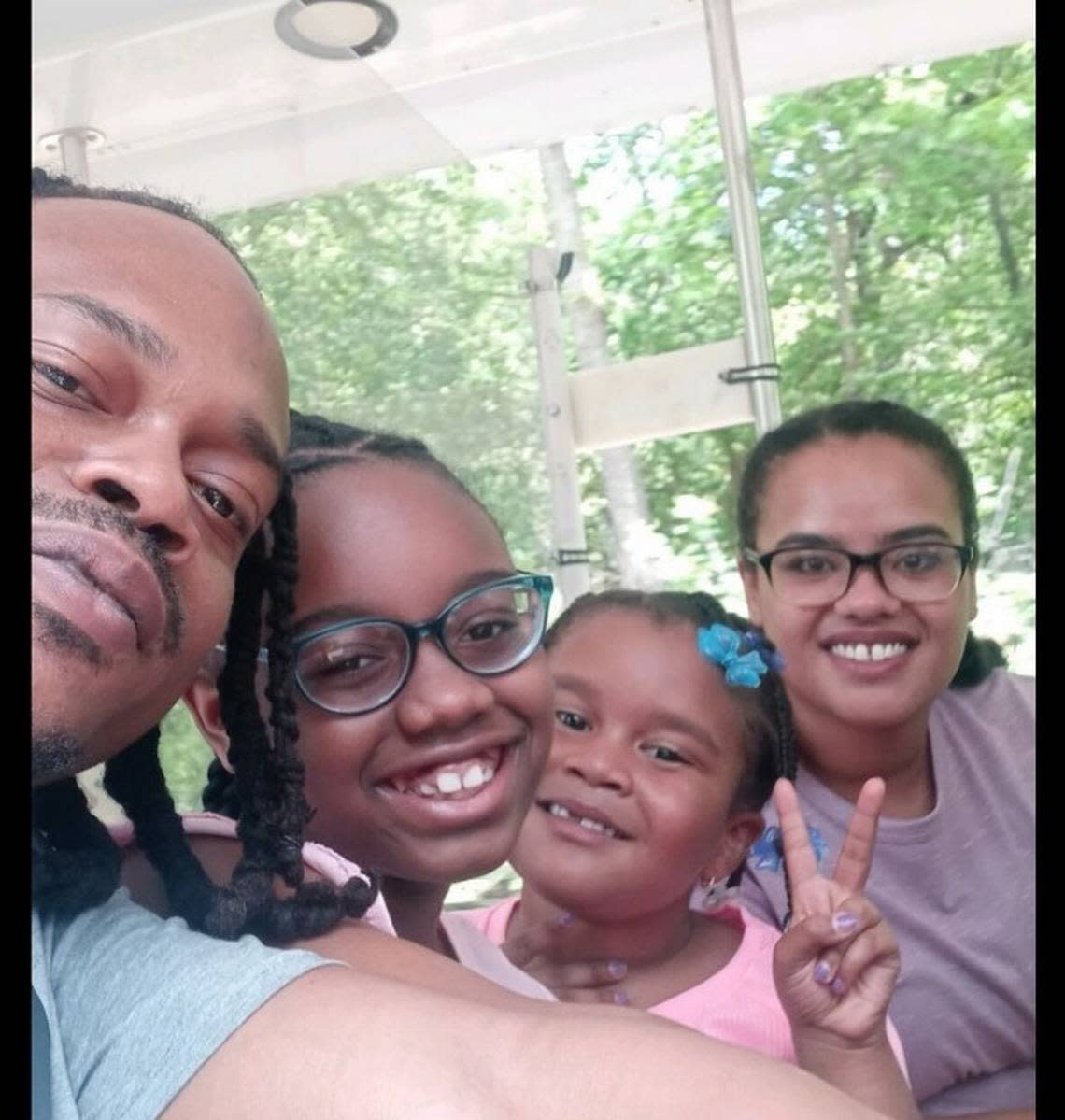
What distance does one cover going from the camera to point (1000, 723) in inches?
41.1

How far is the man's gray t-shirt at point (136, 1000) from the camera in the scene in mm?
519

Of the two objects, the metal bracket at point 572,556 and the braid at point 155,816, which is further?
the metal bracket at point 572,556

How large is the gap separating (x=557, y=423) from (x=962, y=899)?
57cm

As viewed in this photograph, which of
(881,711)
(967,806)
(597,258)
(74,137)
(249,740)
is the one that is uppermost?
(74,137)

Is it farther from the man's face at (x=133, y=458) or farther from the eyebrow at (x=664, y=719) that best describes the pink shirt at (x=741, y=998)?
the man's face at (x=133, y=458)

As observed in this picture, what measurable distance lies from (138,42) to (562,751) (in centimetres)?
70

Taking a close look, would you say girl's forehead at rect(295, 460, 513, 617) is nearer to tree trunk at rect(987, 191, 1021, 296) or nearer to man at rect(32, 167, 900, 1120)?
man at rect(32, 167, 900, 1120)

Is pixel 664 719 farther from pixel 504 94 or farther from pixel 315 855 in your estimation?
pixel 504 94

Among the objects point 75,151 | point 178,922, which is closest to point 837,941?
point 178,922

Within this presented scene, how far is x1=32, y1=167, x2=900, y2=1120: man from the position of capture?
510mm

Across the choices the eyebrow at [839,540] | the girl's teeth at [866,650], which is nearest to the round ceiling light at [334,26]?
the eyebrow at [839,540]

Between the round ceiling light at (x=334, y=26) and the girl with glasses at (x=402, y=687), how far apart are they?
383mm
